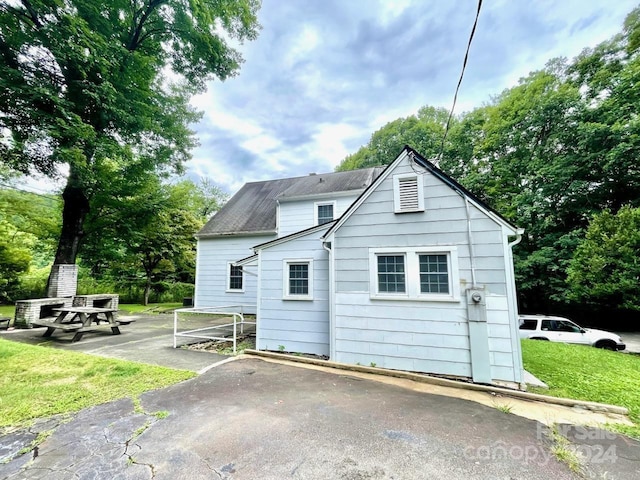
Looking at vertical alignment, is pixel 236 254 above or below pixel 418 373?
above

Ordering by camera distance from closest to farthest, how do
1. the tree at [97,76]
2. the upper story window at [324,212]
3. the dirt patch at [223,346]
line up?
the dirt patch at [223,346]
the tree at [97,76]
the upper story window at [324,212]

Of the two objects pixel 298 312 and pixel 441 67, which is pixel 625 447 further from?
pixel 441 67

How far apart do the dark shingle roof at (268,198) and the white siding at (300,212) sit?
39cm

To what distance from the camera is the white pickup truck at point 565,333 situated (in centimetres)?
964

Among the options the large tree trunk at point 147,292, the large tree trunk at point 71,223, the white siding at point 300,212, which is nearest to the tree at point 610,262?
the white siding at point 300,212

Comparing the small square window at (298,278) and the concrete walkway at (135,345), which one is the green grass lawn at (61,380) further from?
the small square window at (298,278)

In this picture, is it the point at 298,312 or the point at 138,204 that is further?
the point at 138,204

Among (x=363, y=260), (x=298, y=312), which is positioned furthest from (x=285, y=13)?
(x=298, y=312)

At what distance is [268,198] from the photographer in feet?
53.6

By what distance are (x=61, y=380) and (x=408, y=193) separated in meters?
7.48

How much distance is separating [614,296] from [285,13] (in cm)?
1754

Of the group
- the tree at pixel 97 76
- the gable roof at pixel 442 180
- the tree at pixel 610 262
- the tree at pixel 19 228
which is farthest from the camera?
the tree at pixel 19 228

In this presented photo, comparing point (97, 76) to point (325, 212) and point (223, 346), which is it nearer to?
point (325, 212)

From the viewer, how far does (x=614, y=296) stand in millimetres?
11344
